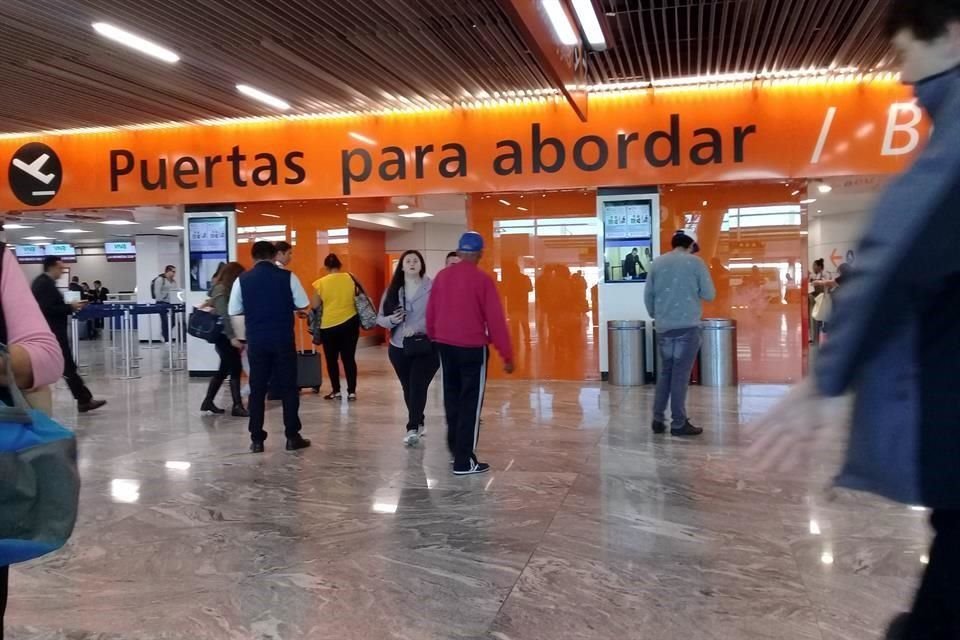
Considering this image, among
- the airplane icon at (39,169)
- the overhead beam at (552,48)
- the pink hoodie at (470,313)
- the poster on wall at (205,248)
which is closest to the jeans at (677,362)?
the pink hoodie at (470,313)

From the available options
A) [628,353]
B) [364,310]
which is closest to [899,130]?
[628,353]

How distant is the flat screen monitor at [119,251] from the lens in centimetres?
3017

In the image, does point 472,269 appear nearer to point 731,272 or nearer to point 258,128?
point 731,272

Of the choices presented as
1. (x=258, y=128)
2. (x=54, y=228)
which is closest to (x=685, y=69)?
(x=258, y=128)

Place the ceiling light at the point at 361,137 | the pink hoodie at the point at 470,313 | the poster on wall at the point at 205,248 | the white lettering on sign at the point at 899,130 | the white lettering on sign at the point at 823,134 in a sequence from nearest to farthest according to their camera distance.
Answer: the pink hoodie at the point at 470,313
the white lettering on sign at the point at 899,130
the white lettering on sign at the point at 823,134
the ceiling light at the point at 361,137
the poster on wall at the point at 205,248

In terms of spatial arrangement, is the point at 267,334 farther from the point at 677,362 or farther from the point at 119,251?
the point at 119,251

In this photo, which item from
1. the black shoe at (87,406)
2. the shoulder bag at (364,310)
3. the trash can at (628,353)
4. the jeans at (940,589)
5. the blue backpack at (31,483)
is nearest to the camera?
the jeans at (940,589)

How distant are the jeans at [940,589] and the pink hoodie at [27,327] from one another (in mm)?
1912

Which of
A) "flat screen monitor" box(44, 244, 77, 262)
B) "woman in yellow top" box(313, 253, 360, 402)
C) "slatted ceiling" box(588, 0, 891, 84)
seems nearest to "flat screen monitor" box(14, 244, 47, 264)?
"flat screen monitor" box(44, 244, 77, 262)

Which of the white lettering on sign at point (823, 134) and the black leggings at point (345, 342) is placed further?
the white lettering on sign at point (823, 134)

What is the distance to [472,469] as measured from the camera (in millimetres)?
5754

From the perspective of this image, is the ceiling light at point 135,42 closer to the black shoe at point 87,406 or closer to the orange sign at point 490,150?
the orange sign at point 490,150

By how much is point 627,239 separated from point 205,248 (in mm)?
6527

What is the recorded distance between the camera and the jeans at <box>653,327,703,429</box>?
6973 mm
